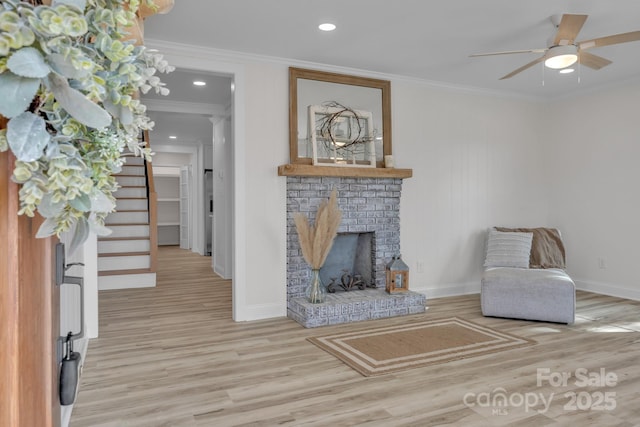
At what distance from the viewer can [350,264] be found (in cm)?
471

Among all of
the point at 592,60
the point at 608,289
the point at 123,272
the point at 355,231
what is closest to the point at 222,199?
the point at 123,272

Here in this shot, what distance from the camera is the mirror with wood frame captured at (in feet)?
13.7

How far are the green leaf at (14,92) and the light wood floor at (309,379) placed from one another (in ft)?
6.22

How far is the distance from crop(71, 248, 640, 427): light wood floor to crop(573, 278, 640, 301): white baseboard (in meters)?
0.87

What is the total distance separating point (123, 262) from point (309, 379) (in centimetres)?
399

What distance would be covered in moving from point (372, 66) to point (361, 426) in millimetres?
3444

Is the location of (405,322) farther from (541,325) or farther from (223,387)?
(223,387)

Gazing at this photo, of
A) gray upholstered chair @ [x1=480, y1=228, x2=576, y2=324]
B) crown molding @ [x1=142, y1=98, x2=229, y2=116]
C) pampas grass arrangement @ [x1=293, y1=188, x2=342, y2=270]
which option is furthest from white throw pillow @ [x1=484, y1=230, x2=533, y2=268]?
crown molding @ [x1=142, y1=98, x2=229, y2=116]

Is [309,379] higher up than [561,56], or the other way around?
[561,56]

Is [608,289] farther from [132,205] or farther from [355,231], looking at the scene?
[132,205]

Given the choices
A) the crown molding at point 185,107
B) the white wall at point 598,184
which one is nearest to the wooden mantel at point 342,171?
the white wall at point 598,184

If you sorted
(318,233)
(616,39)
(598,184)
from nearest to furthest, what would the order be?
(616,39)
(318,233)
(598,184)

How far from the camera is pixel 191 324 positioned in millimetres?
3842

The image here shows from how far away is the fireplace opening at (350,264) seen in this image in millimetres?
4539
